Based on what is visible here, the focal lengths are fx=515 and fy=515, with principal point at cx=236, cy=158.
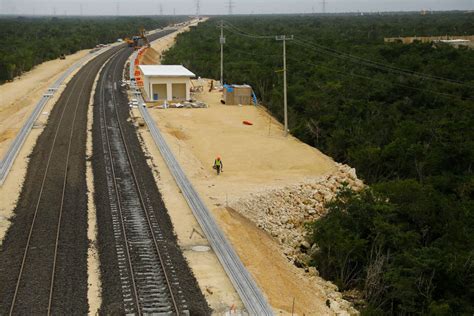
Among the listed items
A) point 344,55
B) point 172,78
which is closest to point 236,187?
point 172,78

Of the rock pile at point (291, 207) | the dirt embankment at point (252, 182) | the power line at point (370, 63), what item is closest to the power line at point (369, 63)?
the power line at point (370, 63)

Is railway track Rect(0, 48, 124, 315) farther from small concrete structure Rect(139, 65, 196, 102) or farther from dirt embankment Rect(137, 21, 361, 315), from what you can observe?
small concrete structure Rect(139, 65, 196, 102)

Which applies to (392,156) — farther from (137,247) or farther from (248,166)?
(137,247)

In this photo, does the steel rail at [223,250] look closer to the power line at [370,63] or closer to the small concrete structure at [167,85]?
the small concrete structure at [167,85]

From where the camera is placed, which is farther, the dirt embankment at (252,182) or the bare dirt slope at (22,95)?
the bare dirt slope at (22,95)

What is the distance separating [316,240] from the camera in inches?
890

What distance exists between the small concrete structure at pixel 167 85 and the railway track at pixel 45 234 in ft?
41.4

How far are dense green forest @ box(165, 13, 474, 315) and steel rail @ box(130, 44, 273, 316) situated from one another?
4.11 meters

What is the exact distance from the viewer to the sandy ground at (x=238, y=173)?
18.5 m

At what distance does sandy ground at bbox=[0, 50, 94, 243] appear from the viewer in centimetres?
2541

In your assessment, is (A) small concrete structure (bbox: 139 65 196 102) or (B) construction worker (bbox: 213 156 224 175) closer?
(B) construction worker (bbox: 213 156 224 175)

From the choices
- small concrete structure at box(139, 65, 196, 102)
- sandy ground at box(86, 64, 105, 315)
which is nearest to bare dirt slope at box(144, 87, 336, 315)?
small concrete structure at box(139, 65, 196, 102)

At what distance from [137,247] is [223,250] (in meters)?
3.44

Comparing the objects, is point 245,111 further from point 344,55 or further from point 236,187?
point 344,55
